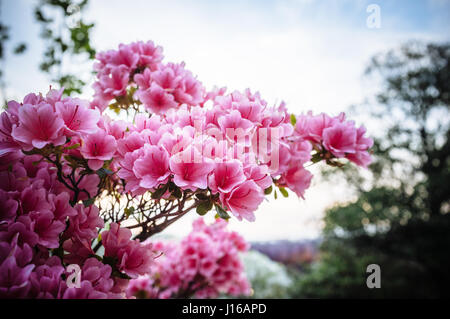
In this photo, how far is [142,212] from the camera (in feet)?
3.62

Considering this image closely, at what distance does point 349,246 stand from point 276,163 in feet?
23.7

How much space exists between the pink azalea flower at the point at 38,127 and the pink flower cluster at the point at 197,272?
1326 mm

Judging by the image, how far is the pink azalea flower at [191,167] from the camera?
77 cm

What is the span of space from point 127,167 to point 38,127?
28cm

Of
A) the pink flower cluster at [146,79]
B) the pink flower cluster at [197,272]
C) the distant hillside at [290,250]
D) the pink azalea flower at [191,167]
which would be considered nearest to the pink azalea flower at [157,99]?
the pink flower cluster at [146,79]

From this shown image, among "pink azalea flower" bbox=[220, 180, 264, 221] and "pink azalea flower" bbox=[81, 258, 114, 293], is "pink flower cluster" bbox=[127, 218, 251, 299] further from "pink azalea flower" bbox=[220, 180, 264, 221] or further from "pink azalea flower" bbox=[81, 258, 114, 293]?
"pink azalea flower" bbox=[220, 180, 264, 221]

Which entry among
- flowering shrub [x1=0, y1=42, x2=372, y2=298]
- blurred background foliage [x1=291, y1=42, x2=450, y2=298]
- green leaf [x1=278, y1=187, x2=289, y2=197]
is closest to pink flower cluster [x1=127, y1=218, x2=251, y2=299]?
flowering shrub [x1=0, y1=42, x2=372, y2=298]

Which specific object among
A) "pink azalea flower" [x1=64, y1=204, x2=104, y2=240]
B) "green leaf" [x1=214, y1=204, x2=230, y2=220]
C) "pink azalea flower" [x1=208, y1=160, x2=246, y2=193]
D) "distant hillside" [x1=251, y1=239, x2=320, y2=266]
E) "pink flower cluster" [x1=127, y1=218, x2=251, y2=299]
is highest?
"pink azalea flower" [x1=208, y1=160, x2=246, y2=193]

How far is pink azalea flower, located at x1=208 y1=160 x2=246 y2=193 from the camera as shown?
2.57 feet

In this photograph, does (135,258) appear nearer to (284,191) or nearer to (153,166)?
(153,166)

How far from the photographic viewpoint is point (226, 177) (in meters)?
0.81

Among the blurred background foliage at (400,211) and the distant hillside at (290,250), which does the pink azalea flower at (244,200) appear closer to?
the blurred background foliage at (400,211)
